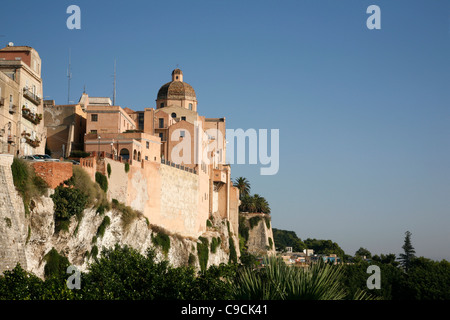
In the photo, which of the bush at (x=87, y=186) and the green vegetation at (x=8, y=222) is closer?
the green vegetation at (x=8, y=222)

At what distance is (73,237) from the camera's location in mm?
45125

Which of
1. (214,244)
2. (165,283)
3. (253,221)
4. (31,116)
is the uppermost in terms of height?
(31,116)

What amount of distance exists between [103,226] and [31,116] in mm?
11359

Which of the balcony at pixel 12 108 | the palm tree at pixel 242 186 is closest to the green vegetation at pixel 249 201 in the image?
the palm tree at pixel 242 186

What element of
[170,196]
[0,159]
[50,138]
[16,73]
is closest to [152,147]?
[170,196]

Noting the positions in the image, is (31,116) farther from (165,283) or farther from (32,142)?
(165,283)

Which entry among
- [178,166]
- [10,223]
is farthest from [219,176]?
[10,223]

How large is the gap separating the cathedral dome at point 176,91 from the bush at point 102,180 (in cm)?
3134

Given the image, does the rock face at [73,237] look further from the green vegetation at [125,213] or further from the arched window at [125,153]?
the arched window at [125,153]

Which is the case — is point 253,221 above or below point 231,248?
above

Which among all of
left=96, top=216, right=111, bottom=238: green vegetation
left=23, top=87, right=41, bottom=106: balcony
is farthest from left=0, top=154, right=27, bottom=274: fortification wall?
left=23, top=87, right=41, bottom=106: balcony

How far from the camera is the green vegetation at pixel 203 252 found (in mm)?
65125

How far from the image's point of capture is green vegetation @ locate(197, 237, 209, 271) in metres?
65.1
